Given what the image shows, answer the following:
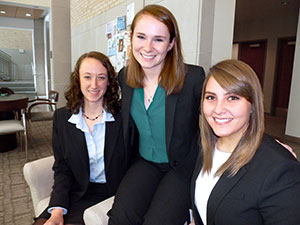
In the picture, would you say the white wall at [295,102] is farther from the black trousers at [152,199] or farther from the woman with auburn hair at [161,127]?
the black trousers at [152,199]

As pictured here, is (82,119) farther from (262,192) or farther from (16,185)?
(16,185)

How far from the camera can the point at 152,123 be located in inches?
58.2

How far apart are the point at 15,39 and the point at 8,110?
10.7 m

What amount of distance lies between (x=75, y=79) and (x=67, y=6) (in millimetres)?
Result: 6501

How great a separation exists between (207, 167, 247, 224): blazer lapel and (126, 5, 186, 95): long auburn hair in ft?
1.95

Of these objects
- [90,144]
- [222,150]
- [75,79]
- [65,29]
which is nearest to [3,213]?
[90,144]

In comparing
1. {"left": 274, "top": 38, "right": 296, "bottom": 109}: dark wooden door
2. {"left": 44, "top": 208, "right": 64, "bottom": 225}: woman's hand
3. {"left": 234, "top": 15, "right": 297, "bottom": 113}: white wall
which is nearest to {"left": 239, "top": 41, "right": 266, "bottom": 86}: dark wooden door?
{"left": 234, "top": 15, "right": 297, "bottom": 113}: white wall

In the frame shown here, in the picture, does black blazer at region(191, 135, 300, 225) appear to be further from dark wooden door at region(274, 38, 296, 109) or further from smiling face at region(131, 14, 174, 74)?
dark wooden door at region(274, 38, 296, 109)

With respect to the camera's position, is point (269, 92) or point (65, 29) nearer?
point (65, 29)

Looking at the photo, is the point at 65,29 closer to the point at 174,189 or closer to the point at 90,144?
the point at 90,144

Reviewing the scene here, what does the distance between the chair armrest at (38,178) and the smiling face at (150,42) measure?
1058mm

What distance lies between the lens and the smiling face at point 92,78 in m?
1.63

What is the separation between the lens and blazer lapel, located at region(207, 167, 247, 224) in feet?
3.21

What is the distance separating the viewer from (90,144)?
1.63 m
